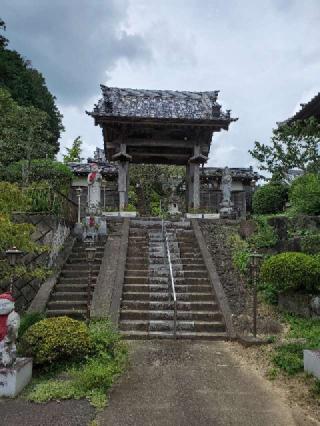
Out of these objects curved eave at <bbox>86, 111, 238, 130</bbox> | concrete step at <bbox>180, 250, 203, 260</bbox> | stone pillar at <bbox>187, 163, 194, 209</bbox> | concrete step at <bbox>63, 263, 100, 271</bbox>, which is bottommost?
concrete step at <bbox>63, 263, 100, 271</bbox>

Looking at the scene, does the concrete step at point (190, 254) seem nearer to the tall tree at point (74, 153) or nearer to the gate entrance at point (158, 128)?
the gate entrance at point (158, 128)

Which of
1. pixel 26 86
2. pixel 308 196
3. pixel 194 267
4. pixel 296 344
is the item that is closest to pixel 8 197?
pixel 194 267

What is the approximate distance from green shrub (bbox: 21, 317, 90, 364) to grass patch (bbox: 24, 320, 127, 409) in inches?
7.8

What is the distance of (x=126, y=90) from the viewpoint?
67.8 ft

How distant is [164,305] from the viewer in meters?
9.43

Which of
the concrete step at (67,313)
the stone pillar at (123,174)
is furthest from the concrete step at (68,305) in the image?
the stone pillar at (123,174)

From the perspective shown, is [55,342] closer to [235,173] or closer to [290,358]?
[290,358]

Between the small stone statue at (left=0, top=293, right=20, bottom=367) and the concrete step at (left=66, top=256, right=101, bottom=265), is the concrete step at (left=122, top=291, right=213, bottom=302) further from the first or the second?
the small stone statue at (left=0, top=293, right=20, bottom=367)

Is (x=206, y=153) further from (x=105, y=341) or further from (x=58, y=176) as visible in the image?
(x=105, y=341)

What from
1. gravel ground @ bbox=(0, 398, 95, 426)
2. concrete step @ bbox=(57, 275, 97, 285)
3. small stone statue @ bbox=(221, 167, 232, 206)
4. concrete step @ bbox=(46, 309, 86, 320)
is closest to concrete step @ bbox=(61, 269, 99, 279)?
concrete step @ bbox=(57, 275, 97, 285)

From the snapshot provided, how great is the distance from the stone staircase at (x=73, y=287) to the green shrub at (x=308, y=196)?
6.84 metres

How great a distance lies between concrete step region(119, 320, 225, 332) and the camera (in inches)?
342

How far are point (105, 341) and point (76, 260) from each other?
5.26 metres

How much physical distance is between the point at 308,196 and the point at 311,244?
319 centimetres
